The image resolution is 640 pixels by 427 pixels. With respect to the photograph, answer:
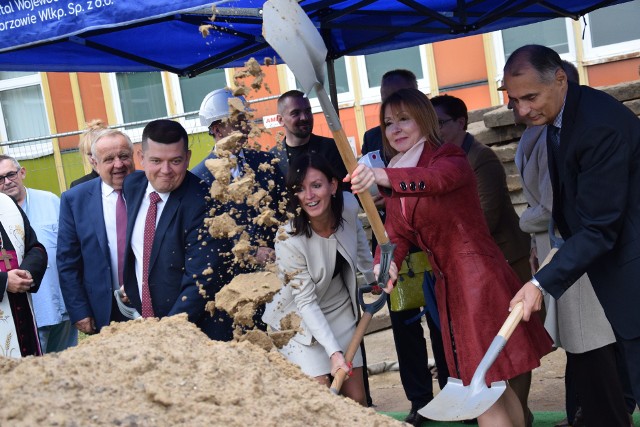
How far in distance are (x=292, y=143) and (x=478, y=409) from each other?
264 cm

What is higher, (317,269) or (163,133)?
(163,133)

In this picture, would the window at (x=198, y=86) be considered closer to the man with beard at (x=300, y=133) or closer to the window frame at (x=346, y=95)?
the window frame at (x=346, y=95)

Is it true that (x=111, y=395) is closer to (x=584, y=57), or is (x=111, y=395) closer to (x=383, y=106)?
(x=383, y=106)

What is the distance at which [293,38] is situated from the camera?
11.4 feet

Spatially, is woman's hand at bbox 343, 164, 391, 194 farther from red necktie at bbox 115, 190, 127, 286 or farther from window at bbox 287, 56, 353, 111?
window at bbox 287, 56, 353, 111

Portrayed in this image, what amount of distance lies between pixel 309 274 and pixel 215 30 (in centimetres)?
185

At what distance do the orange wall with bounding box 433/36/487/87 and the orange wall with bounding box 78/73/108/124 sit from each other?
521 centimetres

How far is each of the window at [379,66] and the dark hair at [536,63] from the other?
7258 millimetres

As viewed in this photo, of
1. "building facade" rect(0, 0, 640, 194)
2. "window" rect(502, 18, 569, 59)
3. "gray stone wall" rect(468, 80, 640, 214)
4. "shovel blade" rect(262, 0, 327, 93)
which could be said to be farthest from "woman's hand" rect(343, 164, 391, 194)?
"window" rect(502, 18, 569, 59)

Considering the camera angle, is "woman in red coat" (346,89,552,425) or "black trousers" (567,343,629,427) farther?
"black trousers" (567,343,629,427)

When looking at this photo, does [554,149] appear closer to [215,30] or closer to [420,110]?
[420,110]

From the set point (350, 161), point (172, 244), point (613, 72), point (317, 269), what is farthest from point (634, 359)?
point (613, 72)

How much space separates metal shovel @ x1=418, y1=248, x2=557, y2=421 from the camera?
3330 mm

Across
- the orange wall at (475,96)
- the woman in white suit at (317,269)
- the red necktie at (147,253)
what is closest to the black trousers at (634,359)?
the woman in white suit at (317,269)
